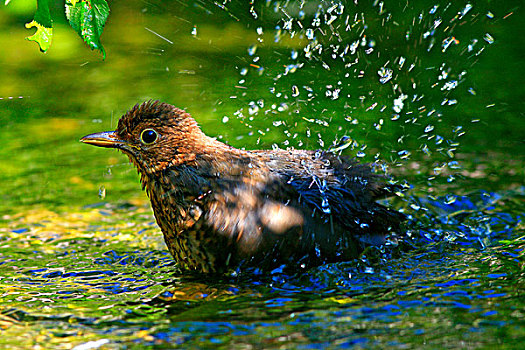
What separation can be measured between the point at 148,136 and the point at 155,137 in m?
0.05

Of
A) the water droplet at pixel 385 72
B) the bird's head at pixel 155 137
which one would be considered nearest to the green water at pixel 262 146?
the water droplet at pixel 385 72

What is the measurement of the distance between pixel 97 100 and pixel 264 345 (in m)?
6.30

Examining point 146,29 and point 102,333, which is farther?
point 146,29

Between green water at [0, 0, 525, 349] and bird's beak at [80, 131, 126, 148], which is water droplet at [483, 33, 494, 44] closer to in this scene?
green water at [0, 0, 525, 349]

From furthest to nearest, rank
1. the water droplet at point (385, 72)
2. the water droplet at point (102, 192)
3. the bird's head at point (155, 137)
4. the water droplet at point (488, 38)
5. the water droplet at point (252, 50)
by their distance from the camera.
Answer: the water droplet at point (252, 50) → the water droplet at point (488, 38) → the water droplet at point (385, 72) → the water droplet at point (102, 192) → the bird's head at point (155, 137)

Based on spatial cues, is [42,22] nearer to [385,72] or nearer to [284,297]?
[284,297]

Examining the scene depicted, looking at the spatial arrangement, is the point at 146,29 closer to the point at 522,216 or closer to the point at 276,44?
the point at 276,44

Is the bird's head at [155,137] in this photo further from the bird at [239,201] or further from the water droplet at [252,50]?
the water droplet at [252,50]

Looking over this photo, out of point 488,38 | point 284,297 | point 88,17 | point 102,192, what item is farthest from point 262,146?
point 488,38

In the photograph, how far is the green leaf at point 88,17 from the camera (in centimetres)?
395

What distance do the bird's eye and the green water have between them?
1.00 metres

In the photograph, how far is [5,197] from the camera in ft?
24.2

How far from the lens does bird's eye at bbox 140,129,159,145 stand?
533 centimetres

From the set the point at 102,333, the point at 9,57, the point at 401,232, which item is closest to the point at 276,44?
the point at 9,57
